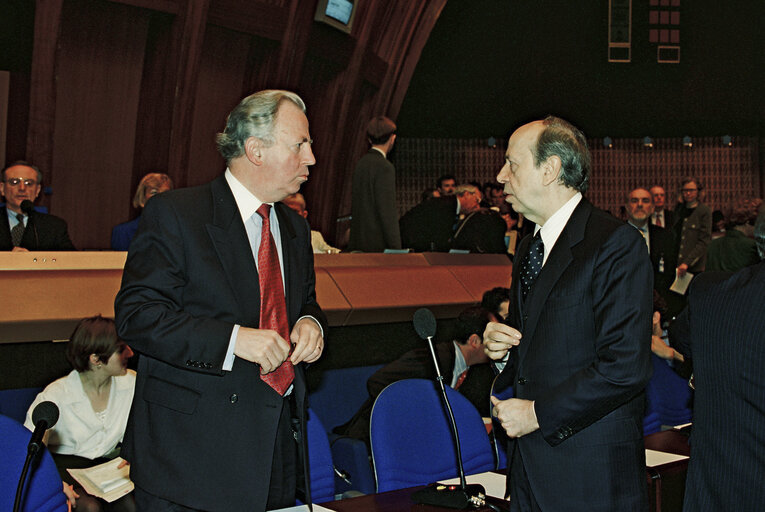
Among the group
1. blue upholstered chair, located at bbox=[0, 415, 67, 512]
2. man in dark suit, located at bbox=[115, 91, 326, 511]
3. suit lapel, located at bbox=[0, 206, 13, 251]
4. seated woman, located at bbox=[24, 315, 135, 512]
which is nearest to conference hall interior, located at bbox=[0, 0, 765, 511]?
suit lapel, located at bbox=[0, 206, 13, 251]

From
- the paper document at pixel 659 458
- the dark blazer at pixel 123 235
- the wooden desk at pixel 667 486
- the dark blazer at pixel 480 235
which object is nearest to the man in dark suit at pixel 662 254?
the dark blazer at pixel 480 235

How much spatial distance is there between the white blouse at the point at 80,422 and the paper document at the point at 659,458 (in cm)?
241

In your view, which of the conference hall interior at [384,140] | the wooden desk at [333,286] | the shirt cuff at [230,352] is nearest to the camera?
the shirt cuff at [230,352]

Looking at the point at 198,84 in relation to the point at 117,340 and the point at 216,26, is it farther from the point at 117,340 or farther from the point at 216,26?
the point at 117,340

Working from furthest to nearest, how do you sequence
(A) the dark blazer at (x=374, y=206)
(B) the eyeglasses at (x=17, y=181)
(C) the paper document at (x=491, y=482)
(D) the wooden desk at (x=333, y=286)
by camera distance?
(A) the dark blazer at (x=374, y=206)
(B) the eyeglasses at (x=17, y=181)
(D) the wooden desk at (x=333, y=286)
(C) the paper document at (x=491, y=482)

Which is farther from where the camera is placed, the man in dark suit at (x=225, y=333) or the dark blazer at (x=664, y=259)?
the dark blazer at (x=664, y=259)

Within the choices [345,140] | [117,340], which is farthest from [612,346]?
[345,140]

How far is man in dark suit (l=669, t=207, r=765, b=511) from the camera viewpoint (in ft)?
A: 5.78

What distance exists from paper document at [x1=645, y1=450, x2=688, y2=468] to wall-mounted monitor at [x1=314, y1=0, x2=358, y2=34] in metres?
7.58

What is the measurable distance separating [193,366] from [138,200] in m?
3.72

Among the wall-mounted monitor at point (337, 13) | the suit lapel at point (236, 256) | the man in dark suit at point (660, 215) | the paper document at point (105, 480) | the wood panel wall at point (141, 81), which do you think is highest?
the wall-mounted monitor at point (337, 13)

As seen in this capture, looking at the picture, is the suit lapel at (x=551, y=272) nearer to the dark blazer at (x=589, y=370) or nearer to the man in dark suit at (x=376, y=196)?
the dark blazer at (x=589, y=370)

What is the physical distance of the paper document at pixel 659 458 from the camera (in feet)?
9.09

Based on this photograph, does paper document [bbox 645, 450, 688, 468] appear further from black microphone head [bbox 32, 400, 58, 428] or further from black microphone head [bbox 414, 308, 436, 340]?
black microphone head [bbox 32, 400, 58, 428]
